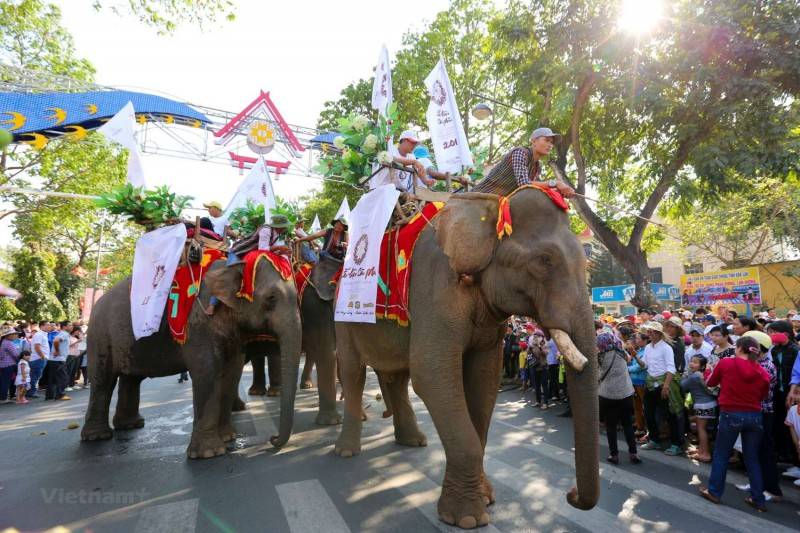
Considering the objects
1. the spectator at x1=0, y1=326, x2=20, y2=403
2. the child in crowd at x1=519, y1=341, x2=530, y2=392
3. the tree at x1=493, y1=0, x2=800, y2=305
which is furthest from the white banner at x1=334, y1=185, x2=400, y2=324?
the spectator at x1=0, y1=326, x2=20, y2=403

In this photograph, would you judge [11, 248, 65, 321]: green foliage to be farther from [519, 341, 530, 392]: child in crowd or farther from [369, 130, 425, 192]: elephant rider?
[369, 130, 425, 192]: elephant rider

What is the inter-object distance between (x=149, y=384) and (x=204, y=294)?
10540 millimetres

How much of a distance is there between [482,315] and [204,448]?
3.99 metres

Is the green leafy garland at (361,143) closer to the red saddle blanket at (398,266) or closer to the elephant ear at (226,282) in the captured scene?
the red saddle blanket at (398,266)

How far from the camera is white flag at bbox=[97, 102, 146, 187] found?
6809 mm

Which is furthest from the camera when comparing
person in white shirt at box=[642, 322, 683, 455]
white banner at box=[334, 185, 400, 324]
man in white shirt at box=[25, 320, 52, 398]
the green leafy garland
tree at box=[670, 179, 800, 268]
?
tree at box=[670, 179, 800, 268]

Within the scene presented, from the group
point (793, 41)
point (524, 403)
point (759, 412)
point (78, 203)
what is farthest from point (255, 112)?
point (759, 412)

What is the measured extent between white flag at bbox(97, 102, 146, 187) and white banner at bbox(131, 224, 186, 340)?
0.93 m

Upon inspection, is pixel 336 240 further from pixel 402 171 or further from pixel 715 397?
pixel 715 397

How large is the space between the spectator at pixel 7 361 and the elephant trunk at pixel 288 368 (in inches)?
418

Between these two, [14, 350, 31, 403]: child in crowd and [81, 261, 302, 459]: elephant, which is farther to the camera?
[14, 350, 31, 403]: child in crowd

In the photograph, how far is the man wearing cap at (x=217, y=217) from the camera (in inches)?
326

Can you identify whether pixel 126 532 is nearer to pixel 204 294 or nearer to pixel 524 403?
pixel 204 294

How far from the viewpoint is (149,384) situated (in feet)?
49.3
